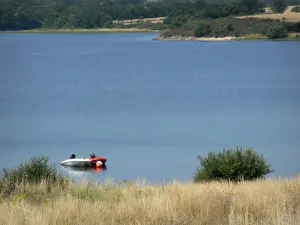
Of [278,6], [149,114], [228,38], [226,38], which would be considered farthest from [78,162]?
A: [278,6]

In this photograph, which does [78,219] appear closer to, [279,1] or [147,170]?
[147,170]

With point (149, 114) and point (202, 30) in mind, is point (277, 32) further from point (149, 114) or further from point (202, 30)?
point (149, 114)

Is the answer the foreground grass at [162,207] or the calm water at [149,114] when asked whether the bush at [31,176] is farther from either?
the calm water at [149,114]

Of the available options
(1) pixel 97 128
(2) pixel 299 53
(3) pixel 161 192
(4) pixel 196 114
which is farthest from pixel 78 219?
(2) pixel 299 53

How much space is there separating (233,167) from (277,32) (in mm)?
131989

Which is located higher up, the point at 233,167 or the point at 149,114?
the point at 149,114

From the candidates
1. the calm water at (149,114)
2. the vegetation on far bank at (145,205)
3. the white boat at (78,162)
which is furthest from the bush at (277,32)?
the vegetation on far bank at (145,205)

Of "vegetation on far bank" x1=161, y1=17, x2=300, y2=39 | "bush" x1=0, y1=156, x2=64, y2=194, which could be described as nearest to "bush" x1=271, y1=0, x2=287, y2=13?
"vegetation on far bank" x1=161, y1=17, x2=300, y2=39

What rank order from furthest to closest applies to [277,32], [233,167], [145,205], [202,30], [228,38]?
[202,30]
[228,38]
[277,32]
[233,167]
[145,205]

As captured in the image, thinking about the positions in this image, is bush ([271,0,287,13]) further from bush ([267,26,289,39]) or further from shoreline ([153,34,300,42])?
bush ([267,26,289,39])

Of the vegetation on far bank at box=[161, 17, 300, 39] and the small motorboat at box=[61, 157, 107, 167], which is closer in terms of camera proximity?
the small motorboat at box=[61, 157, 107, 167]

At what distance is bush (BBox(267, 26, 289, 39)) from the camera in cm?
14625

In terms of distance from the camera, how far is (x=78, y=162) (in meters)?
29.2

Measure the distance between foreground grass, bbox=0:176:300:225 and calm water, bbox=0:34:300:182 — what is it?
12864 millimetres
